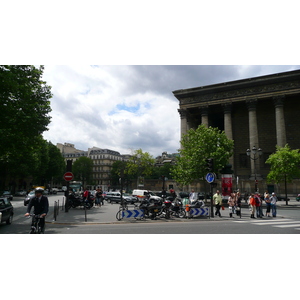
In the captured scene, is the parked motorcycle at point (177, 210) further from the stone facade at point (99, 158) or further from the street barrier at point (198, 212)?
the stone facade at point (99, 158)

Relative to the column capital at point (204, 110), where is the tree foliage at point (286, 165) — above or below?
below

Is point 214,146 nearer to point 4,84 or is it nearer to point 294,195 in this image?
point 294,195

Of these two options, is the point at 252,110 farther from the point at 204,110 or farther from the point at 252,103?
the point at 204,110

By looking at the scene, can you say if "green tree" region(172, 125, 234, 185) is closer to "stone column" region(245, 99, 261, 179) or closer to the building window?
"stone column" region(245, 99, 261, 179)

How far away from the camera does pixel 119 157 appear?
12900 cm

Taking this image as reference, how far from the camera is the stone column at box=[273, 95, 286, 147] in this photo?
43406 millimetres

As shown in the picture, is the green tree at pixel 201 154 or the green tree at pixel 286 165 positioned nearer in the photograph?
the green tree at pixel 201 154

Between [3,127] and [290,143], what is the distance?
1824 inches

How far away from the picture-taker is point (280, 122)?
44000 mm

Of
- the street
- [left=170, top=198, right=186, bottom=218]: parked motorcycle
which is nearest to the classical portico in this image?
[left=170, top=198, right=186, bottom=218]: parked motorcycle

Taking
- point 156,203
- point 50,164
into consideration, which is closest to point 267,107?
point 156,203

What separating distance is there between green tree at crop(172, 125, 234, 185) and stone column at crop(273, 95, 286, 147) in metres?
14.9

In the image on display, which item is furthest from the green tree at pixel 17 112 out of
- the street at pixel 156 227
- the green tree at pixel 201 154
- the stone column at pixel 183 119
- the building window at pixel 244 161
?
the building window at pixel 244 161

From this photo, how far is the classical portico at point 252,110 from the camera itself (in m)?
44.6
